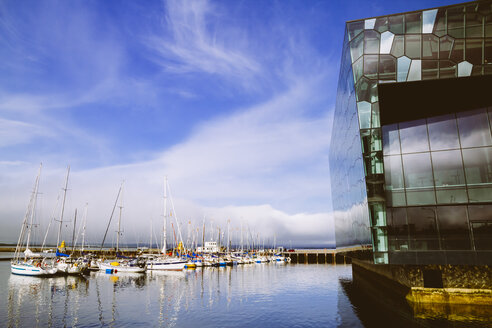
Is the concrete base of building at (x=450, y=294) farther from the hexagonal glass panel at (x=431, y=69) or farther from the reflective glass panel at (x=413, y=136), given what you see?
the hexagonal glass panel at (x=431, y=69)

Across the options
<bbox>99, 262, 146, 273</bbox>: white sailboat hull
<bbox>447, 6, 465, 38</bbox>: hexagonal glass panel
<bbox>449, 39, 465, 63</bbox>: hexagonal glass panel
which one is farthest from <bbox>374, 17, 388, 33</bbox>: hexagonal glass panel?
<bbox>99, 262, 146, 273</bbox>: white sailboat hull

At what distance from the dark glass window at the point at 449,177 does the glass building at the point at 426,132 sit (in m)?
0.06

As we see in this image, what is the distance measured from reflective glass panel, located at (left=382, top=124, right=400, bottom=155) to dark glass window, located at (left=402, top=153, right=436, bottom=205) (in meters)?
1.20

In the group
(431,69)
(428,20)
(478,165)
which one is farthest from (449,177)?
(428,20)

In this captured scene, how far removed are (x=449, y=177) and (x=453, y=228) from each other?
149 inches

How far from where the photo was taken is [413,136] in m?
24.9

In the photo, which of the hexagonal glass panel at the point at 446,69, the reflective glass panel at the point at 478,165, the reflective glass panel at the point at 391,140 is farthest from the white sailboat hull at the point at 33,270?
the hexagonal glass panel at the point at 446,69

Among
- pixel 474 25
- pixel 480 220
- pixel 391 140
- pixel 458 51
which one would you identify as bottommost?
pixel 480 220

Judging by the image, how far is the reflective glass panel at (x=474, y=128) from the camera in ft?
76.0

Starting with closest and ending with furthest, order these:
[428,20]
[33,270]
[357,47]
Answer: [428,20]
[357,47]
[33,270]

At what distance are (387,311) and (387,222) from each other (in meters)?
6.19

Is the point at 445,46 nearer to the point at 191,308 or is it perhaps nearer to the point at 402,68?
the point at 402,68

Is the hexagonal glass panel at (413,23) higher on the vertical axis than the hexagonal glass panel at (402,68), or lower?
higher

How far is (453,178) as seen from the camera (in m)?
22.9
